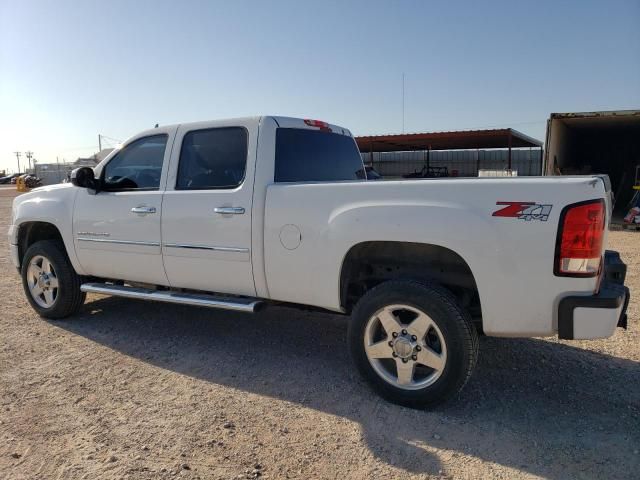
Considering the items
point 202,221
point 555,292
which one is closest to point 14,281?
point 202,221

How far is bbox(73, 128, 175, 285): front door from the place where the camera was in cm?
428

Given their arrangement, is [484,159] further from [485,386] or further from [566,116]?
[485,386]

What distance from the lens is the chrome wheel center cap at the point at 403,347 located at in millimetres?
3193

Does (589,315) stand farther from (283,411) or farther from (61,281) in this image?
(61,281)

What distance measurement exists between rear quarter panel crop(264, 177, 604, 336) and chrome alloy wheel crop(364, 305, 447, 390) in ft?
1.08

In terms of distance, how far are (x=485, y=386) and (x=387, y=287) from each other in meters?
1.10

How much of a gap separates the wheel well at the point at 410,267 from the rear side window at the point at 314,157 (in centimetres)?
93

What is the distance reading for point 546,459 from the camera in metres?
2.67

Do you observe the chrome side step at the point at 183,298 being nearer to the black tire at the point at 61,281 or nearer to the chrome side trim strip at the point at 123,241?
the black tire at the point at 61,281

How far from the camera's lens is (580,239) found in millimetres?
2691

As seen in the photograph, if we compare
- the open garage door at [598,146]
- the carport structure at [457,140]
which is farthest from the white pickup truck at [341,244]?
the carport structure at [457,140]

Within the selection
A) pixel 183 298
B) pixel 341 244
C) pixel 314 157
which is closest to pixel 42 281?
pixel 183 298

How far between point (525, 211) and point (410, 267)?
0.93 meters

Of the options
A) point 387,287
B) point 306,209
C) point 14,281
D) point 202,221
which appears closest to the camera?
point 387,287
